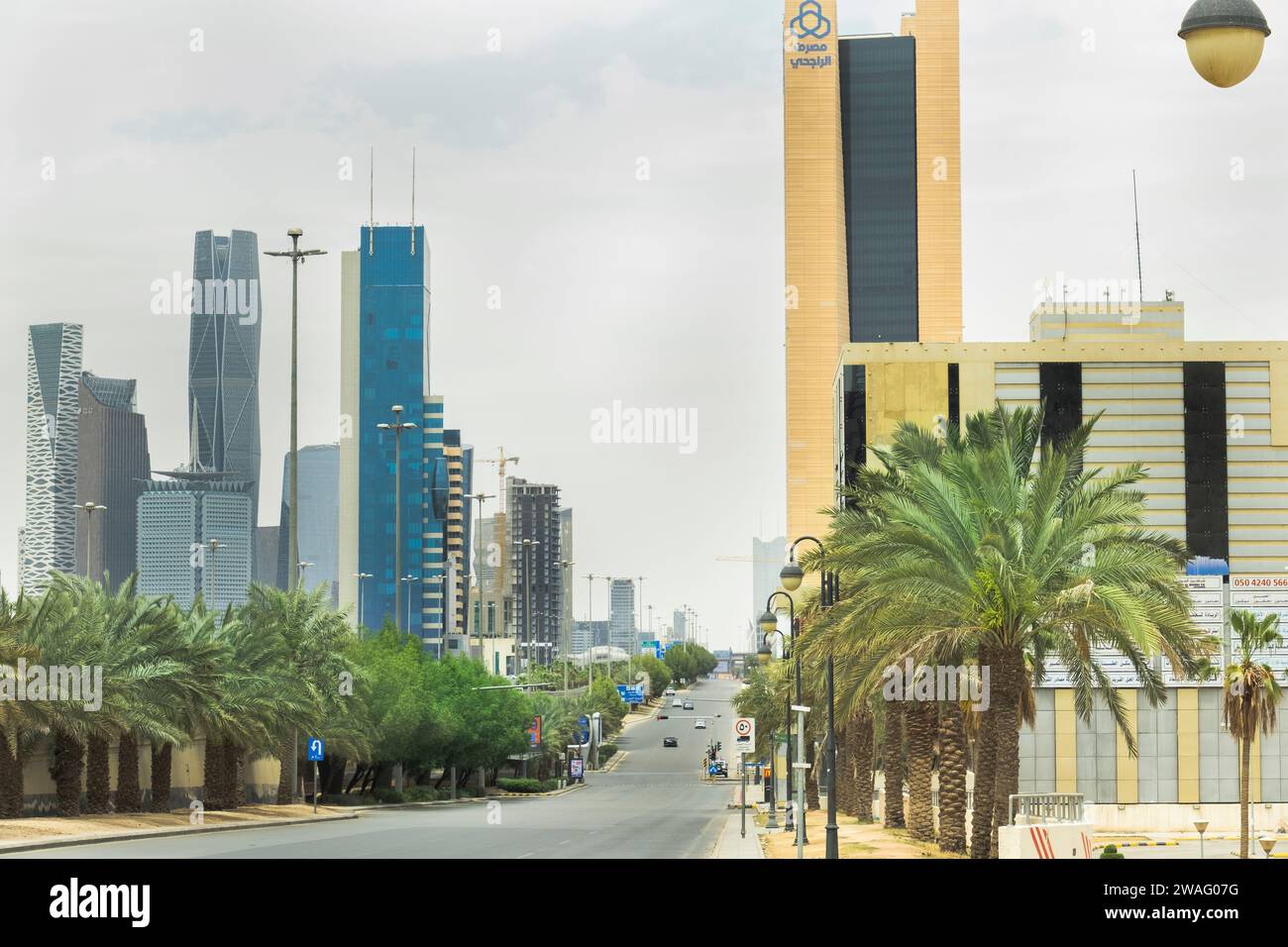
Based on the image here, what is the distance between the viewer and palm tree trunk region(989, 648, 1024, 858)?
33.7 m

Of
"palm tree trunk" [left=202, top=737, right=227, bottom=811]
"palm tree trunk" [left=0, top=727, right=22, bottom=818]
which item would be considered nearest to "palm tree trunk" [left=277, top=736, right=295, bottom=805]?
"palm tree trunk" [left=202, top=737, right=227, bottom=811]

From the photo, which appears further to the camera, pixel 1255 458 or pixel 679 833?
pixel 1255 458

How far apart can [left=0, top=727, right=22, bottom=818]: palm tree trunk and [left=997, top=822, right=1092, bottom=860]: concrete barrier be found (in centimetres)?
2495

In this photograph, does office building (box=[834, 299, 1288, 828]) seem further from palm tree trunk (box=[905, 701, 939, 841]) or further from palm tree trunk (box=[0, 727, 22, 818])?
palm tree trunk (box=[0, 727, 22, 818])

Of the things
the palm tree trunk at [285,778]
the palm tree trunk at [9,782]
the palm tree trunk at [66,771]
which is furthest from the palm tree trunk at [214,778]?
the palm tree trunk at [9,782]

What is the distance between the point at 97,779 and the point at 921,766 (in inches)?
927

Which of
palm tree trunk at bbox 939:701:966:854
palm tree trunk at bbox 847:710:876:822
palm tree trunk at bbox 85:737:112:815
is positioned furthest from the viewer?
palm tree trunk at bbox 847:710:876:822

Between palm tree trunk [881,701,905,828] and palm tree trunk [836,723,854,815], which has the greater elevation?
palm tree trunk [881,701,905,828]

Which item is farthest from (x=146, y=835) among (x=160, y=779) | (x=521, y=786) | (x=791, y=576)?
(x=521, y=786)

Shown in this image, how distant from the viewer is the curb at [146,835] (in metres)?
33.5
